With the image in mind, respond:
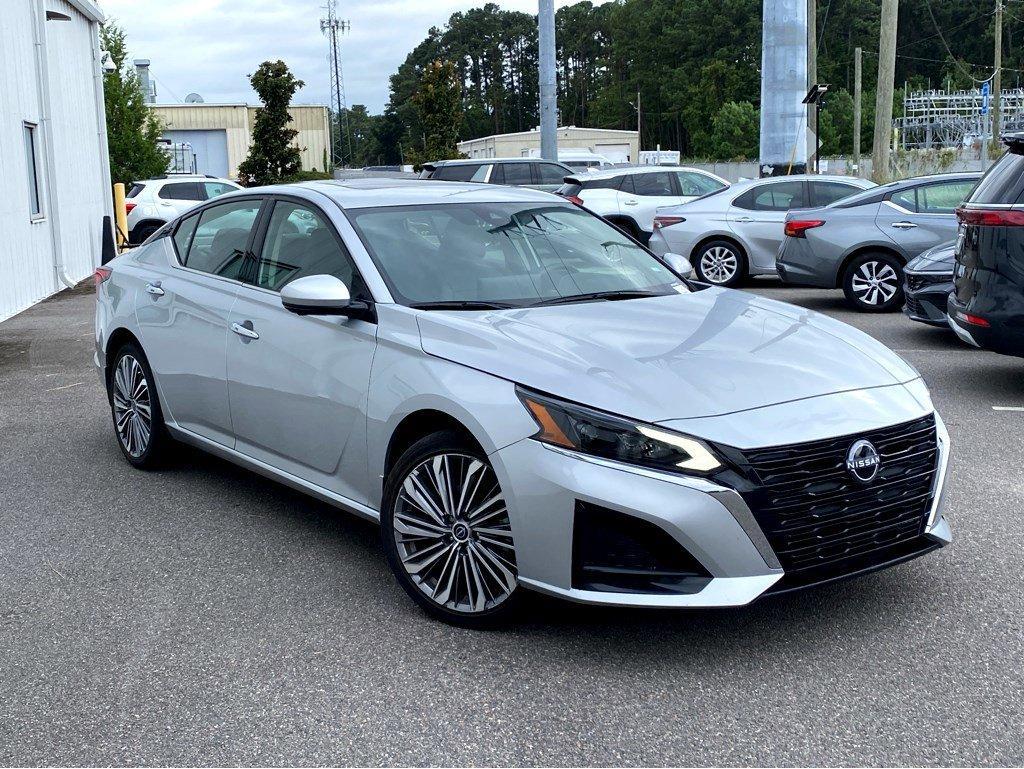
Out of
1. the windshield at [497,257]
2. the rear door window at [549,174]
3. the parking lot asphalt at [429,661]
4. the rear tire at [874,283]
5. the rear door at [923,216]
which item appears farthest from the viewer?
the rear door window at [549,174]

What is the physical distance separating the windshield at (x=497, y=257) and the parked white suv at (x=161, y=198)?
20.4 m

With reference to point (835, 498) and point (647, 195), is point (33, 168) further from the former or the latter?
point (835, 498)

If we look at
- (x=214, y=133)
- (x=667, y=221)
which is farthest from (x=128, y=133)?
(x=214, y=133)

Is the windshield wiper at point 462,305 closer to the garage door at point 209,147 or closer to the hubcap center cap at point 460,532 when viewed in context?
the hubcap center cap at point 460,532

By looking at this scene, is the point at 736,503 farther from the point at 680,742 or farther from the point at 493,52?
the point at 493,52

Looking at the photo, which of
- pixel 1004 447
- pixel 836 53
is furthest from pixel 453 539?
pixel 836 53

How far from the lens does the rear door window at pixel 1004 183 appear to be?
24.2 ft

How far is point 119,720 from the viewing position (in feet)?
11.5

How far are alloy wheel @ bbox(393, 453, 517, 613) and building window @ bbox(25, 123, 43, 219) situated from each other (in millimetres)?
13739

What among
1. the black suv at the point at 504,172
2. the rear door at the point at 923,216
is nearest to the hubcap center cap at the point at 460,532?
the rear door at the point at 923,216

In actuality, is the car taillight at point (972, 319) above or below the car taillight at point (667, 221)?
below

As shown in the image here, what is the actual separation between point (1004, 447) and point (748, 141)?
85.2m

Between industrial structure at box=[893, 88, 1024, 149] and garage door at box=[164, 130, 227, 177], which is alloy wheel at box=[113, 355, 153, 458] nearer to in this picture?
garage door at box=[164, 130, 227, 177]

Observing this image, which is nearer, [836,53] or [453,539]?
[453,539]
